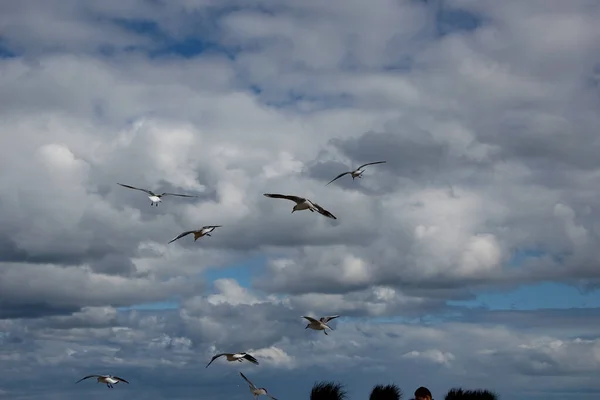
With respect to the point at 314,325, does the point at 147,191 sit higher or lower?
higher

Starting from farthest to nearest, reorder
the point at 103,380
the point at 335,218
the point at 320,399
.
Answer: the point at 103,380, the point at 320,399, the point at 335,218

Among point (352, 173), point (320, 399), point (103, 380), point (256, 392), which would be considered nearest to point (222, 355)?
point (256, 392)

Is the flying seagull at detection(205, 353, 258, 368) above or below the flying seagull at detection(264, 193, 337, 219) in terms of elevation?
below

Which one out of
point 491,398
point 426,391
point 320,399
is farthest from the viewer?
point 491,398

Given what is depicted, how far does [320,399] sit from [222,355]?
738cm

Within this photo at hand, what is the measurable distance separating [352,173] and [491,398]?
16.8m

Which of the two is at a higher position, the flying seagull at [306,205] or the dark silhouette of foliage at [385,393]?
the flying seagull at [306,205]

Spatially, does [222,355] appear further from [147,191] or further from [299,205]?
[147,191]

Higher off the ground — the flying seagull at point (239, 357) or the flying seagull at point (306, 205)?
the flying seagull at point (306, 205)

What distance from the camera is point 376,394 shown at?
165ft

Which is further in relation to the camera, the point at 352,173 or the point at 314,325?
the point at 352,173

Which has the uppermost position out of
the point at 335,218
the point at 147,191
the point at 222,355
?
the point at 147,191

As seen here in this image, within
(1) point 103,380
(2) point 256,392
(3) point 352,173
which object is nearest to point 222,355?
(2) point 256,392

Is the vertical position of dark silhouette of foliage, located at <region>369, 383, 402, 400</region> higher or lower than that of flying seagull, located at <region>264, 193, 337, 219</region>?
lower
